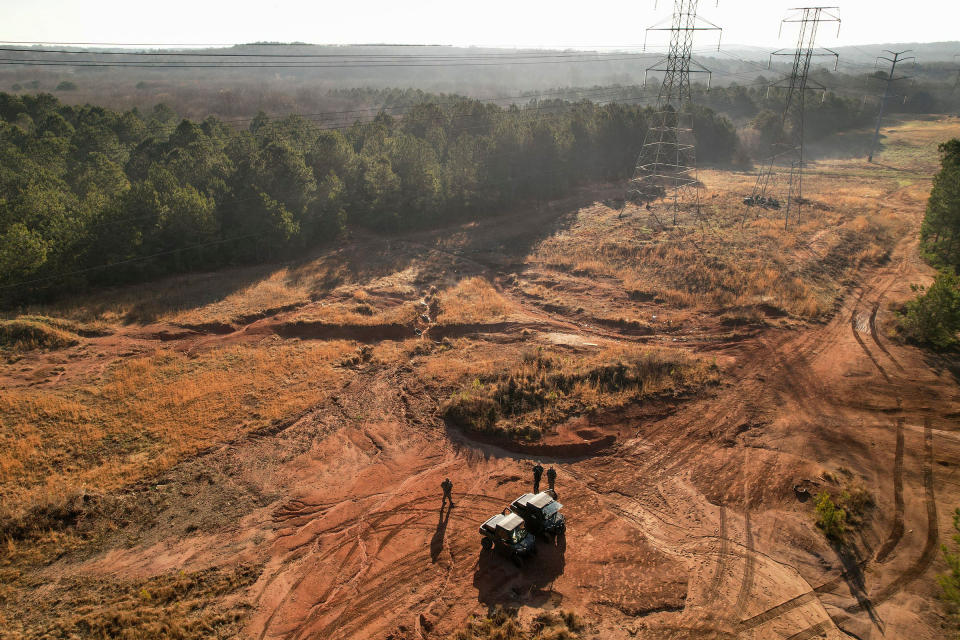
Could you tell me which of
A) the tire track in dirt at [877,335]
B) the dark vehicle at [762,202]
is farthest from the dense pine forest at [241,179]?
the tire track in dirt at [877,335]

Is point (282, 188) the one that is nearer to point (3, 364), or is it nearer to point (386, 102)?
point (3, 364)

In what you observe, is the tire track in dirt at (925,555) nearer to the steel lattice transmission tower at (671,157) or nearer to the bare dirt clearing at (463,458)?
the bare dirt clearing at (463,458)

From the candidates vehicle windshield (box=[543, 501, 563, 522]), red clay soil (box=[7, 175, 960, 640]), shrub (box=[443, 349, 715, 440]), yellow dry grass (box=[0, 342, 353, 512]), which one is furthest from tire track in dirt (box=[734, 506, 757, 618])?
yellow dry grass (box=[0, 342, 353, 512])

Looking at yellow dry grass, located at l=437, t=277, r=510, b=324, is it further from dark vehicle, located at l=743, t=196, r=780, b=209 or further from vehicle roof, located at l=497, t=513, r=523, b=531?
dark vehicle, located at l=743, t=196, r=780, b=209

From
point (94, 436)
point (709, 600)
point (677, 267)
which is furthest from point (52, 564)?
point (677, 267)

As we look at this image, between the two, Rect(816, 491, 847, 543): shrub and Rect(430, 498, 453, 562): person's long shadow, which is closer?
Rect(816, 491, 847, 543): shrub

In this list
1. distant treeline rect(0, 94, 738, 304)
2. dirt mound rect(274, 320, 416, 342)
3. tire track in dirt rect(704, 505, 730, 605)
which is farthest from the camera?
distant treeline rect(0, 94, 738, 304)
